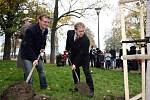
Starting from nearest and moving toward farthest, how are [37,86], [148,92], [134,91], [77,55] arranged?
[148,92], [77,55], [37,86], [134,91]

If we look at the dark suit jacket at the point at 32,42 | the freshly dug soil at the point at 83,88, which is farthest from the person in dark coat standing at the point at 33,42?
the freshly dug soil at the point at 83,88

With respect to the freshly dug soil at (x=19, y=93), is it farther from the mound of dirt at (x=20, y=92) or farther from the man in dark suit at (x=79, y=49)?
the man in dark suit at (x=79, y=49)

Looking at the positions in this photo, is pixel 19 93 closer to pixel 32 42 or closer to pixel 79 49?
pixel 32 42

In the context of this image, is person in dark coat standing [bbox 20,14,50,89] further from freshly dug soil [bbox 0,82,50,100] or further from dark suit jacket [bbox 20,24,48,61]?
freshly dug soil [bbox 0,82,50,100]

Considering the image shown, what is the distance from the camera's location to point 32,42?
948cm

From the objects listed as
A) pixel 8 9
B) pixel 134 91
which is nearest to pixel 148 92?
pixel 134 91

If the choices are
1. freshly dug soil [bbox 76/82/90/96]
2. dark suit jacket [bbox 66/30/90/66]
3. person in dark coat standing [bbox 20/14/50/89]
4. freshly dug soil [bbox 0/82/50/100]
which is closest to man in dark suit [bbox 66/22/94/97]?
dark suit jacket [bbox 66/30/90/66]

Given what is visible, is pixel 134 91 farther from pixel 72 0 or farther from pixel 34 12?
pixel 72 0

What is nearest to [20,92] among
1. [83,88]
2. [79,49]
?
[83,88]

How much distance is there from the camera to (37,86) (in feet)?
36.0

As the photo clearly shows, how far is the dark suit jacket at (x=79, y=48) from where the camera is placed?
9.95 metres

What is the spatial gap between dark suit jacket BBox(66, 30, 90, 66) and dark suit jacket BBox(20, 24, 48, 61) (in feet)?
2.64

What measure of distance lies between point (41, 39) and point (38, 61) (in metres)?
0.52

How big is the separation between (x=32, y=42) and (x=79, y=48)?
1.20m
